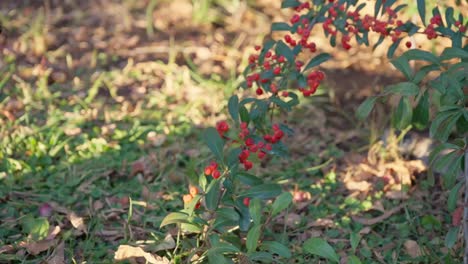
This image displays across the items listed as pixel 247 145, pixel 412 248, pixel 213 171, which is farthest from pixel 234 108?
pixel 412 248

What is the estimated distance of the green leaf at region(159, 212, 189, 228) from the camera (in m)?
1.98

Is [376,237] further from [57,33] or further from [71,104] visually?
[57,33]

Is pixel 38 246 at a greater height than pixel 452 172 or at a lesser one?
lesser

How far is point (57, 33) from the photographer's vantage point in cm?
389

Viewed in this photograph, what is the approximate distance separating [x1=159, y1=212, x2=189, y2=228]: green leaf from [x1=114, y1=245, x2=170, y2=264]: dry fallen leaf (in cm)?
20

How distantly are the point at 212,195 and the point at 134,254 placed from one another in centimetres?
38

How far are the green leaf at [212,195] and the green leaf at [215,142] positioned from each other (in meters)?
0.10

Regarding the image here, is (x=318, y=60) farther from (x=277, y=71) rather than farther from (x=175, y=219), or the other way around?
(x=175, y=219)

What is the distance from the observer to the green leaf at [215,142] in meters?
2.05

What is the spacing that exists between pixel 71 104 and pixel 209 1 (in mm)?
1342

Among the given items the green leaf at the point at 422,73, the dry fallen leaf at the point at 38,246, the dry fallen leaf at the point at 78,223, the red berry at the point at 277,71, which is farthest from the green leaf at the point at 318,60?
the dry fallen leaf at the point at 38,246

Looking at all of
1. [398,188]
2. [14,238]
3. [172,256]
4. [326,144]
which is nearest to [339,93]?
[326,144]

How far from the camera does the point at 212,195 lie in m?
1.98

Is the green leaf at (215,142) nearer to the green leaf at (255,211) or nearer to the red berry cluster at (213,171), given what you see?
the red berry cluster at (213,171)
